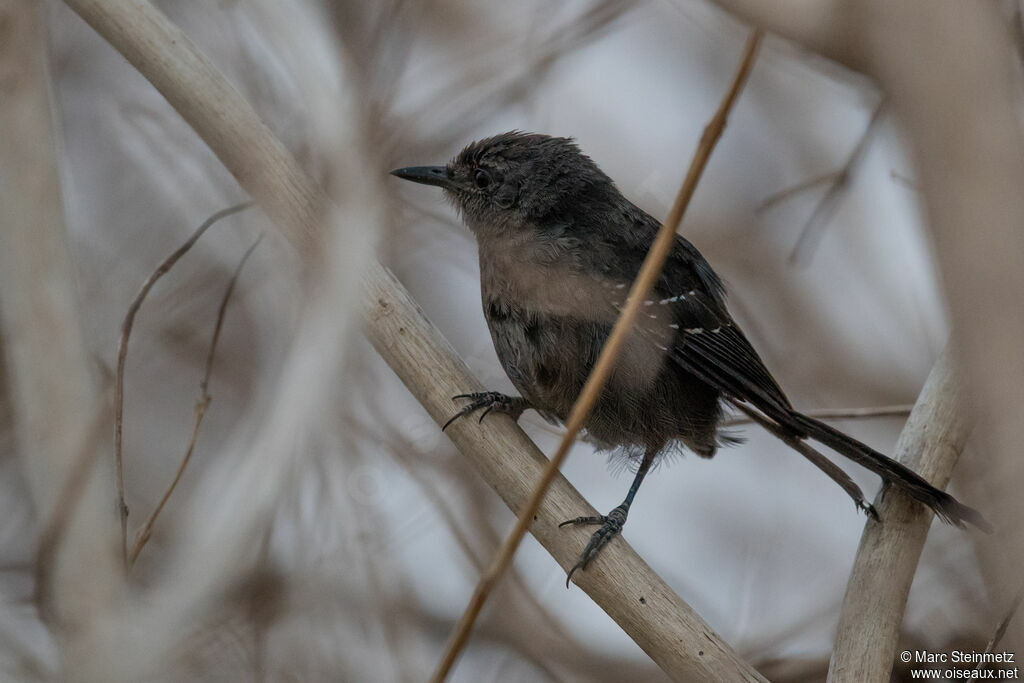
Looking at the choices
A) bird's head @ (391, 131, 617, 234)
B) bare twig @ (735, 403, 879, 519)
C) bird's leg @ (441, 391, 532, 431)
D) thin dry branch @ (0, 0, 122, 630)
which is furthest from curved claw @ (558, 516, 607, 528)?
bird's head @ (391, 131, 617, 234)

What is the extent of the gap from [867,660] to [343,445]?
2044 mm

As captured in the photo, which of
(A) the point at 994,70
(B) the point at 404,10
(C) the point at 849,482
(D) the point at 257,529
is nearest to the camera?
(A) the point at 994,70

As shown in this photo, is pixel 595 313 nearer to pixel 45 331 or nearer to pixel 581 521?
pixel 581 521

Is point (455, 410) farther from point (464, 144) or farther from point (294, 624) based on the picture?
point (464, 144)

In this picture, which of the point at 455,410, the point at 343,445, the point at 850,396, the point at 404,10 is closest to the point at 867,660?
the point at 455,410

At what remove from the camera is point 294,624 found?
3748 millimetres

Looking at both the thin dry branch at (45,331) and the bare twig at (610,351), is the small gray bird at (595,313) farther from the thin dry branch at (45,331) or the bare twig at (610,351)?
the bare twig at (610,351)

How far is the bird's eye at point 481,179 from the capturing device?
3855 millimetres

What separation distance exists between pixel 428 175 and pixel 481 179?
21cm

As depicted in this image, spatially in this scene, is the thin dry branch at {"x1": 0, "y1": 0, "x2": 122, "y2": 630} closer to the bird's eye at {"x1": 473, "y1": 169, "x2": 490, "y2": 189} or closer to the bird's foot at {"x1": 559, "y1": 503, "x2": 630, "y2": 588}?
the bird's foot at {"x1": 559, "y1": 503, "x2": 630, "y2": 588}

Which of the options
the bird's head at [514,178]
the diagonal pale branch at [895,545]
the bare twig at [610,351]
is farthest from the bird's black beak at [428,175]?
the bare twig at [610,351]

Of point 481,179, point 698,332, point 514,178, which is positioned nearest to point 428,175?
point 481,179

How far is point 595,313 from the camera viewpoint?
3176mm

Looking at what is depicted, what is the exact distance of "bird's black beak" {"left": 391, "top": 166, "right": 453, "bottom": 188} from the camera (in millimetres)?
3809
